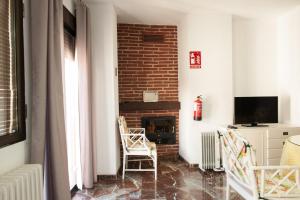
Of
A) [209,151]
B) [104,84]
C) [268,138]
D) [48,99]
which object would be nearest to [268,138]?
[268,138]

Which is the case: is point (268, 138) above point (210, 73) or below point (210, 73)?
below

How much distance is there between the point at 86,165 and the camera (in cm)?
309

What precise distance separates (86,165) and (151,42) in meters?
2.57

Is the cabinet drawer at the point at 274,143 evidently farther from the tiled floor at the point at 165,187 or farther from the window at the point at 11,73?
the window at the point at 11,73

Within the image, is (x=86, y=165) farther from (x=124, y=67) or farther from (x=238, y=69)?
(x=238, y=69)

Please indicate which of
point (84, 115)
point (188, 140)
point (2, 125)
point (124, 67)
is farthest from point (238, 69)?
point (2, 125)

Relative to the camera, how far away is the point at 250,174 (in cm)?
188

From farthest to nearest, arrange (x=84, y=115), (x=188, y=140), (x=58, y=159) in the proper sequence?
(x=188, y=140), (x=84, y=115), (x=58, y=159)

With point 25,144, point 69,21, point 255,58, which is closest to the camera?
point 25,144

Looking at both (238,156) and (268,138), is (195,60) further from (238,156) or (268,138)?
A: (238,156)

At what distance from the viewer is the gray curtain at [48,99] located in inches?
72.0

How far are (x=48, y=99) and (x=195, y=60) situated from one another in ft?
8.68

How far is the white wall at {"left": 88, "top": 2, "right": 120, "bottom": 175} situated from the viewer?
139 inches

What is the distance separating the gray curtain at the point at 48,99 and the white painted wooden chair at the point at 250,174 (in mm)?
1482
